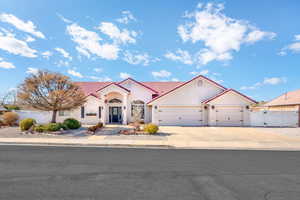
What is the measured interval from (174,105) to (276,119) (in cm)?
1245

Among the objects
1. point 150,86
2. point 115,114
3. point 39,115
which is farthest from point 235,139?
point 39,115

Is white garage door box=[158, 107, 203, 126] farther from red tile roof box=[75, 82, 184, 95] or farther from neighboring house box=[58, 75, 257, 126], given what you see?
red tile roof box=[75, 82, 184, 95]

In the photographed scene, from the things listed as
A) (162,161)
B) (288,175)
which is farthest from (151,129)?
(288,175)

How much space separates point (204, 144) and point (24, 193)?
914 cm

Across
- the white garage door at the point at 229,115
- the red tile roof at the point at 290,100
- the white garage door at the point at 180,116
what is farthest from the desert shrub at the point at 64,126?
the red tile roof at the point at 290,100

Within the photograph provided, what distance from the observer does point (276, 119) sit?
21141mm

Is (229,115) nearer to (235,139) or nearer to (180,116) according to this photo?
(180,116)

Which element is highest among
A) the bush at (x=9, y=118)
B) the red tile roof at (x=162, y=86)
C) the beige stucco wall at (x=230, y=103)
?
the red tile roof at (x=162, y=86)

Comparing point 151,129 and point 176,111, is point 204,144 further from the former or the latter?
point 176,111

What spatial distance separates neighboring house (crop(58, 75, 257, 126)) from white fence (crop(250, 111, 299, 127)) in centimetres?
106

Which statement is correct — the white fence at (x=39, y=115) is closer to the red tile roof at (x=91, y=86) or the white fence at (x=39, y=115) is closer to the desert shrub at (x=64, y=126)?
the red tile roof at (x=91, y=86)

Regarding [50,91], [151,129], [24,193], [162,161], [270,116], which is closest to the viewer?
[24,193]

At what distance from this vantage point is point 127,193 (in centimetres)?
435

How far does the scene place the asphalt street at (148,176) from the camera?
433 cm
